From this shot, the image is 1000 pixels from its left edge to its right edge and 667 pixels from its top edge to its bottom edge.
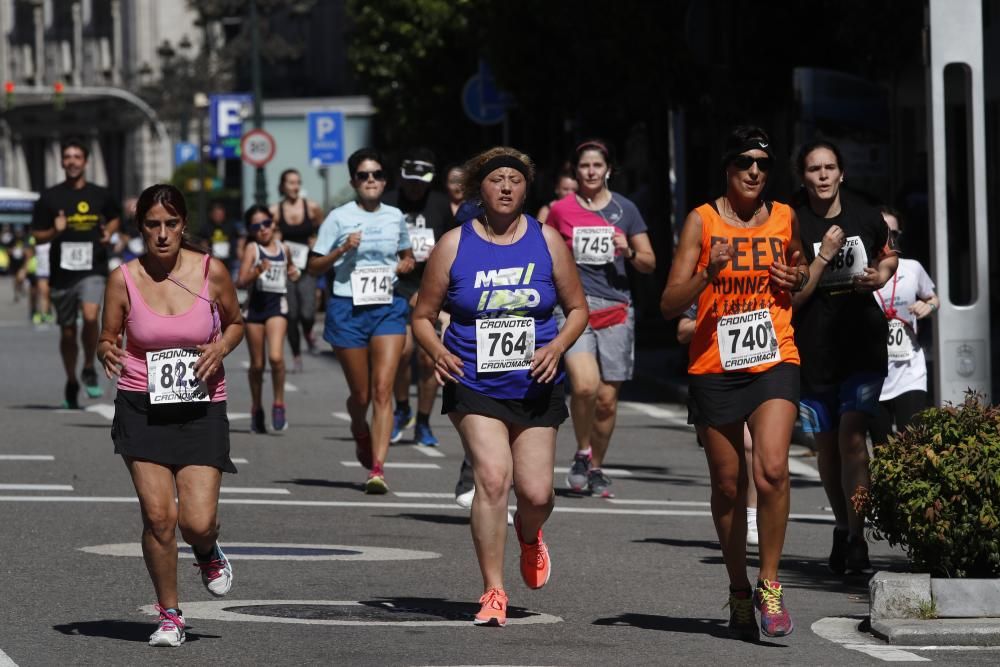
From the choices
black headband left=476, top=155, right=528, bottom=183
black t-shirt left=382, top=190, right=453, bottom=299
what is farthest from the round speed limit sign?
black headband left=476, top=155, right=528, bottom=183

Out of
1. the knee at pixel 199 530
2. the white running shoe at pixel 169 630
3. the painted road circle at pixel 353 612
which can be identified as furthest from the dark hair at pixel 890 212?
the white running shoe at pixel 169 630

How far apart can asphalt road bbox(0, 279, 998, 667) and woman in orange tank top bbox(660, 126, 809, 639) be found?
38 cm

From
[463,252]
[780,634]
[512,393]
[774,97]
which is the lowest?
[780,634]

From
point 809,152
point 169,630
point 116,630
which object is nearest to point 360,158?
point 809,152

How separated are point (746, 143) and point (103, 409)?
11.3 metres

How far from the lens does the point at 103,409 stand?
744 inches

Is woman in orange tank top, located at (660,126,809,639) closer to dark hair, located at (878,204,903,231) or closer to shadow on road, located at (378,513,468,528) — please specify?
dark hair, located at (878,204,903,231)

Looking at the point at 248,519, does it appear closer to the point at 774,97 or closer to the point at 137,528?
the point at 137,528

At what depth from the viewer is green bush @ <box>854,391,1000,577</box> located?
8.41 meters

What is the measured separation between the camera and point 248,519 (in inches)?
471

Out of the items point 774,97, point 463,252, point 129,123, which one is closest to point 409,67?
point 774,97

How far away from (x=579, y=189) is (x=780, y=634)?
5.23 meters

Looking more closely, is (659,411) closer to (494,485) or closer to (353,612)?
(353,612)

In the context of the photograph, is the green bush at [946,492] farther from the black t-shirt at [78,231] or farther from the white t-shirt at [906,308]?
the black t-shirt at [78,231]
